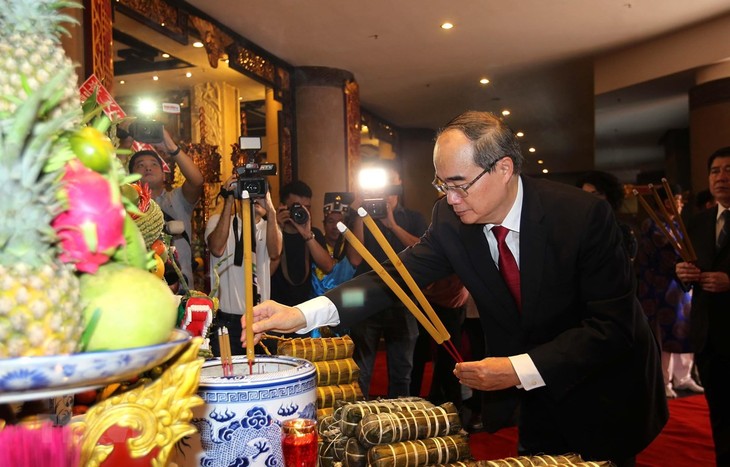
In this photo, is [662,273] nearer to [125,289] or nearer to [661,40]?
[661,40]

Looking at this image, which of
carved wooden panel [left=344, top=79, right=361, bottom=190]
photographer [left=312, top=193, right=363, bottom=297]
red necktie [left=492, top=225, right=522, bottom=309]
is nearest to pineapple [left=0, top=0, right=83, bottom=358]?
red necktie [left=492, top=225, right=522, bottom=309]

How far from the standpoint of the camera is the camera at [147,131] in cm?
223

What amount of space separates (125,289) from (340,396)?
984mm

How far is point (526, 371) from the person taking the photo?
58.9 inches

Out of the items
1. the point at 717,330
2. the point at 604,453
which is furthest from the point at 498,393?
the point at 717,330

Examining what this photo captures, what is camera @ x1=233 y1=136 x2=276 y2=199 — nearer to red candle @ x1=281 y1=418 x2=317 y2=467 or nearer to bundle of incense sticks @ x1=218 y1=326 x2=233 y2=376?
bundle of incense sticks @ x1=218 y1=326 x2=233 y2=376

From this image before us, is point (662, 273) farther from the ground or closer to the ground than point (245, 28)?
closer to the ground

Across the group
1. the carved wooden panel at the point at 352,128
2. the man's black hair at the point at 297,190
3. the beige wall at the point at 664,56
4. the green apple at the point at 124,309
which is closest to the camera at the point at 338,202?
the man's black hair at the point at 297,190

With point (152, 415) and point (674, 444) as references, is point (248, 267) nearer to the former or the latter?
point (152, 415)

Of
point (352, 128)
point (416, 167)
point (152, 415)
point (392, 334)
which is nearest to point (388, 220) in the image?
point (392, 334)

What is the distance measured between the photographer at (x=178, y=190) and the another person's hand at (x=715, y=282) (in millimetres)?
2261

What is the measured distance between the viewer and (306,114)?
7137mm

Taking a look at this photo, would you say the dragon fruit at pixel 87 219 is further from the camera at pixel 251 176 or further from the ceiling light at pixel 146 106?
the ceiling light at pixel 146 106

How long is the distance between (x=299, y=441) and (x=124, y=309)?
38 centimetres
